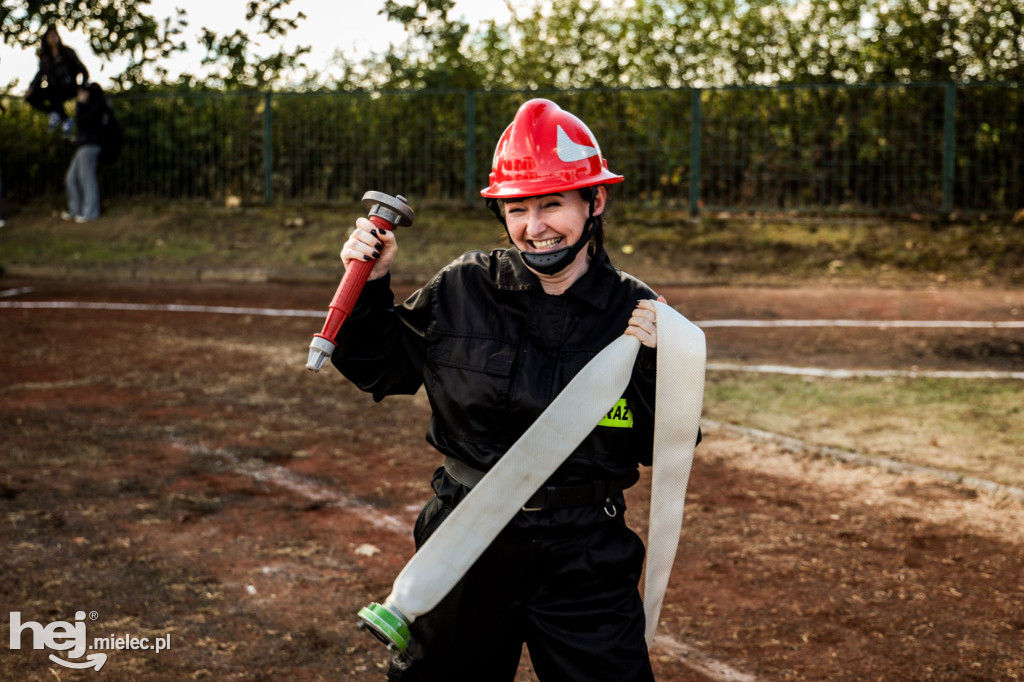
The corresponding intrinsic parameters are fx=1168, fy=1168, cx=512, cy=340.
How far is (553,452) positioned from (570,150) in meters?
0.83

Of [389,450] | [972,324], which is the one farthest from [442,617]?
[972,324]

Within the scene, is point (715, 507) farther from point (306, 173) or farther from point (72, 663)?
point (306, 173)

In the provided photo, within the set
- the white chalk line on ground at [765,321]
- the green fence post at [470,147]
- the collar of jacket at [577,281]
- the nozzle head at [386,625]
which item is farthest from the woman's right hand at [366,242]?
the green fence post at [470,147]

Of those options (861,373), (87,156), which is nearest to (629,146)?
(87,156)

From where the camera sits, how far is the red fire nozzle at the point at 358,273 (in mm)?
2955

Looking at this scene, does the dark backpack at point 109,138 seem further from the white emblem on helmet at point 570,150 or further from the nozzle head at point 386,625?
the nozzle head at point 386,625

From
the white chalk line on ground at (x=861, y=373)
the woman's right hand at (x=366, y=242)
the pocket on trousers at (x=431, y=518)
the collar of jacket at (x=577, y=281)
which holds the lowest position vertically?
the white chalk line on ground at (x=861, y=373)

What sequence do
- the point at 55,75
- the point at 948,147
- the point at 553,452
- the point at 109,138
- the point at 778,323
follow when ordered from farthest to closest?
the point at 109,138 < the point at 55,75 < the point at 948,147 < the point at 778,323 < the point at 553,452

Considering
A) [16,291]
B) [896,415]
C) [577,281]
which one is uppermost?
[577,281]

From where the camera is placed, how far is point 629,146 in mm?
18031

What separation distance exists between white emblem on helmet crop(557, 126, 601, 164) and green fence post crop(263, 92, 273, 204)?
17071mm

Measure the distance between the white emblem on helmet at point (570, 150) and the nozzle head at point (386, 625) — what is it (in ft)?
4.13

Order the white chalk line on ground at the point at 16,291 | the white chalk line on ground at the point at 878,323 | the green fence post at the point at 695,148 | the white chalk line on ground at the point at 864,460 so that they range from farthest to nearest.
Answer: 1. the green fence post at the point at 695,148
2. the white chalk line on ground at the point at 16,291
3. the white chalk line on ground at the point at 878,323
4. the white chalk line on ground at the point at 864,460

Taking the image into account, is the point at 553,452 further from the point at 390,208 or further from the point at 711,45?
the point at 711,45
